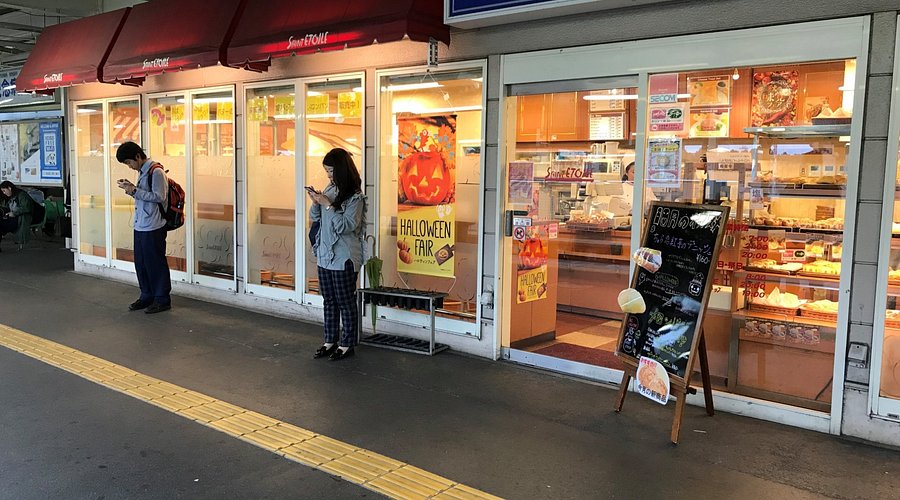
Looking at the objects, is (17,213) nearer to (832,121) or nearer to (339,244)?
(339,244)

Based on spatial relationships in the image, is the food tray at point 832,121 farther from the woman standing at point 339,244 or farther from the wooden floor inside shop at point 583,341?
the woman standing at point 339,244

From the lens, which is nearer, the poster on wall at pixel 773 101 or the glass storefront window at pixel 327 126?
the poster on wall at pixel 773 101

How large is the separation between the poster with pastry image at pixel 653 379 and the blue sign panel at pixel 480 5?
8.87 ft

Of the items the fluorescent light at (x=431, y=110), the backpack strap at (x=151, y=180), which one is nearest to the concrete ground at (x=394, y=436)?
the backpack strap at (x=151, y=180)

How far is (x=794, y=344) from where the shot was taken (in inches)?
195

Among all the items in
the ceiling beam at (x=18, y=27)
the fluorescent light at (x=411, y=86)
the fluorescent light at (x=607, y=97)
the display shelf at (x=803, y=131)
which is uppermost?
the ceiling beam at (x=18, y=27)

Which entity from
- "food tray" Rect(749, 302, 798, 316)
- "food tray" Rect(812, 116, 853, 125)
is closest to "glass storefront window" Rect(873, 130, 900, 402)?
"food tray" Rect(812, 116, 853, 125)

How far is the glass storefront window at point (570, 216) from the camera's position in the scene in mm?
6043

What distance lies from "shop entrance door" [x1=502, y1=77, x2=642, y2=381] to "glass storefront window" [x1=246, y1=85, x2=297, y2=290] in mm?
2803

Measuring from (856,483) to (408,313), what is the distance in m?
3.98

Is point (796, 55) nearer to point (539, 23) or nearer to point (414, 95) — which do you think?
point (539, 23)

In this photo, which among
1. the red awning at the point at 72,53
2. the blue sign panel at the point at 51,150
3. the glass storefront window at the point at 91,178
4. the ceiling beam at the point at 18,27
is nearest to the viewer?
the red awning at the point at 72,53

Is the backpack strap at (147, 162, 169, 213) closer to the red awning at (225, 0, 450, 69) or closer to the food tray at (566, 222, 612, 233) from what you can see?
the red awning at (225, 0, 450, 69)

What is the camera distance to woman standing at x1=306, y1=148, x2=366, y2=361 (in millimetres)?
5871
